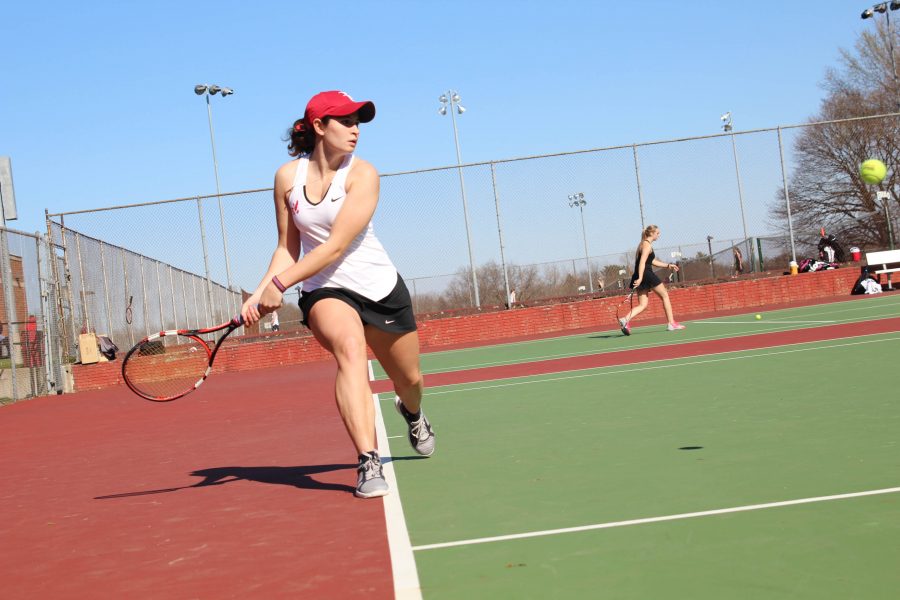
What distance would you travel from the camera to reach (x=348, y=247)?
211 inches

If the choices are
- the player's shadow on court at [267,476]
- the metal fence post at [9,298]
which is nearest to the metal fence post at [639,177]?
the metal fence post at [9,298]

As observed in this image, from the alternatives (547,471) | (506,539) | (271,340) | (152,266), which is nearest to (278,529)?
(506,539)

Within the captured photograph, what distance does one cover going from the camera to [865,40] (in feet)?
156

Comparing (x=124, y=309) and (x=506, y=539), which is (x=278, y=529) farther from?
(x=124, y=309)

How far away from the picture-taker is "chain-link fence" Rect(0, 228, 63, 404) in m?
16.8

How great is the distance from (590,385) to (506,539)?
598 centimetres

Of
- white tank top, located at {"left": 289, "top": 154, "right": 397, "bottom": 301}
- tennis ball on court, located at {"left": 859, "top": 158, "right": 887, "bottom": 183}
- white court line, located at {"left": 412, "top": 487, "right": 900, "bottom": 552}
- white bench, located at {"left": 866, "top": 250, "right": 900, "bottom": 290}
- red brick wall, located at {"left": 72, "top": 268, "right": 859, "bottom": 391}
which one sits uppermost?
tennis ball on court, located at {"left": 859, "top": 158, "right": 887, "bottom": 183}

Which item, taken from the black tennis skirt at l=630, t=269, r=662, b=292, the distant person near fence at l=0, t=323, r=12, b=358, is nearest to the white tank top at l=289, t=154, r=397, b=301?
the black tennis skirt at l=630, t=269, r=662, b=292

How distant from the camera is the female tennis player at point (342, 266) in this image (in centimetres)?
515

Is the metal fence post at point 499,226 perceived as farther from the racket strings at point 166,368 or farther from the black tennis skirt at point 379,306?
the black tennis skirt at point 379,306

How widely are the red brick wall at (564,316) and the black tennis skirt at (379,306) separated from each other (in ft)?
48.1

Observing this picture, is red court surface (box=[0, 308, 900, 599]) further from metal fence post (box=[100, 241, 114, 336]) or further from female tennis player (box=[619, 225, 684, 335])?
metal fence post (box=[100, 241, 114, 336])

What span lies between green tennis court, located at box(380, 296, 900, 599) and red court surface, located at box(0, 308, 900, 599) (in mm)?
344

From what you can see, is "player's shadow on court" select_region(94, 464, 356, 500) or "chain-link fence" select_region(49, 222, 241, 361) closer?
"player's shadow on court" select_region(94, 464, 356, 500)
